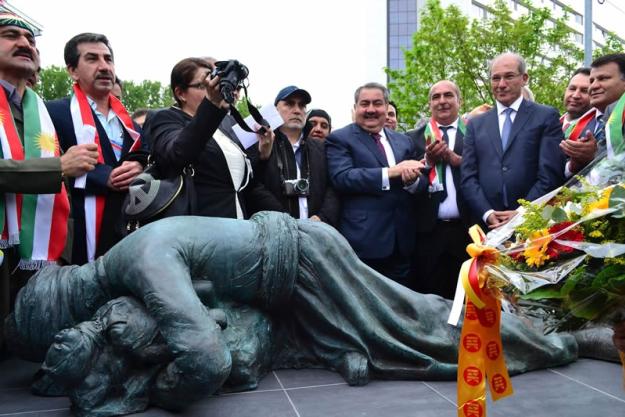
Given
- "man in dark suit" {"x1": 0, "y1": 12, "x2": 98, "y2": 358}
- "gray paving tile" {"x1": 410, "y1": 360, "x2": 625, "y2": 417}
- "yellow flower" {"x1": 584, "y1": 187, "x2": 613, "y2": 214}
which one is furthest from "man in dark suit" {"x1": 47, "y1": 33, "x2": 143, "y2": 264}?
"yellow flower" {"x1": 584, "y1": 187, "x2": 613, "y2": 214}

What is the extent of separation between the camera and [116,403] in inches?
120

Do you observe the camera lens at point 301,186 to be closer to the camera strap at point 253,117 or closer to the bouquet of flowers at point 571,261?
the camera strap at point 253,117

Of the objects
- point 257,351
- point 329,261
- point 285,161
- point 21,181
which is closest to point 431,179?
point 285,161

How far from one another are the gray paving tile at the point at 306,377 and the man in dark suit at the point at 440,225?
64.0 inches

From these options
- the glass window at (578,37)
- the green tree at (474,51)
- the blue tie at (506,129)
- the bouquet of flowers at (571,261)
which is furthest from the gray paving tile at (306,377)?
the glass window at (578,37)

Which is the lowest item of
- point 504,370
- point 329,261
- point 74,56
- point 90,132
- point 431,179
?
point 504,370

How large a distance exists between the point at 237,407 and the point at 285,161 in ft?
6.66

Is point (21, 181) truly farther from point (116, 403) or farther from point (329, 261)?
point (329, 261)

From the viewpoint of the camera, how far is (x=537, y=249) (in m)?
2.24


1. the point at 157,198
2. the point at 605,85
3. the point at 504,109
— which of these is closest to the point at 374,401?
the point at 157,198

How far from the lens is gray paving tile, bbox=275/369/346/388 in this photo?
3.43 m

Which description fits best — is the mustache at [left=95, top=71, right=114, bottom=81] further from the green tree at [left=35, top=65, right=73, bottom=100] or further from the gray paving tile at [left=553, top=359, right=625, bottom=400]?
the green tree at [left=35, top=65, right=73, bottom=100]

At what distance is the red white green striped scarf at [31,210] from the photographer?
11.9ft

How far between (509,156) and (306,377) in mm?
2191
